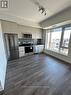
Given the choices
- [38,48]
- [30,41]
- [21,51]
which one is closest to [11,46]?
[21,51]

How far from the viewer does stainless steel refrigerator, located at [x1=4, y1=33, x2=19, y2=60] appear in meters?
3.99

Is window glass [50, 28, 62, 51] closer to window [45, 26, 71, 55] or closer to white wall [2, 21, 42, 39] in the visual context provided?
window [45, 26, 71, 55]

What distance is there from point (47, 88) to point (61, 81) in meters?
0.65

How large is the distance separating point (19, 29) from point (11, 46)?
1576 mm

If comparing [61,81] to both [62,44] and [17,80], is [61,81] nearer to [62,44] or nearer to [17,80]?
[17,80]

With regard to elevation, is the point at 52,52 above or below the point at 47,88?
above

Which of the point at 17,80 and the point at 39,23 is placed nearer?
the point at 17,80

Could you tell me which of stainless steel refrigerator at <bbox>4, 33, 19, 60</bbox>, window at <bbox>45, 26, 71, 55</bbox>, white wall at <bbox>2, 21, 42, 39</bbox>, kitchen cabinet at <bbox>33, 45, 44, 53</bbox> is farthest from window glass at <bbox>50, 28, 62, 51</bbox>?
stainless steel refrigerator at <bbox>4, 33, 19, 60</bbox>

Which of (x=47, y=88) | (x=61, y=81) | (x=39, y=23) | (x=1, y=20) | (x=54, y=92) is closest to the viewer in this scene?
(x=54, y=92)

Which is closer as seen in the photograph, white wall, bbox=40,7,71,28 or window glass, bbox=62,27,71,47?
white wall, bbox=40,7,71,28

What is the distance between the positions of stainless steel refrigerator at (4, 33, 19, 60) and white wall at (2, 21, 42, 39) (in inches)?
15.4

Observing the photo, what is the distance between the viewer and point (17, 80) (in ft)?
7.72

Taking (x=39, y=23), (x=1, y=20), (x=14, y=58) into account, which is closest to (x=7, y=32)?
(x=1, y=20)

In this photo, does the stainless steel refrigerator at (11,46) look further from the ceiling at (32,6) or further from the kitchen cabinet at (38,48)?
the kitchen cabinet at (38,48)
